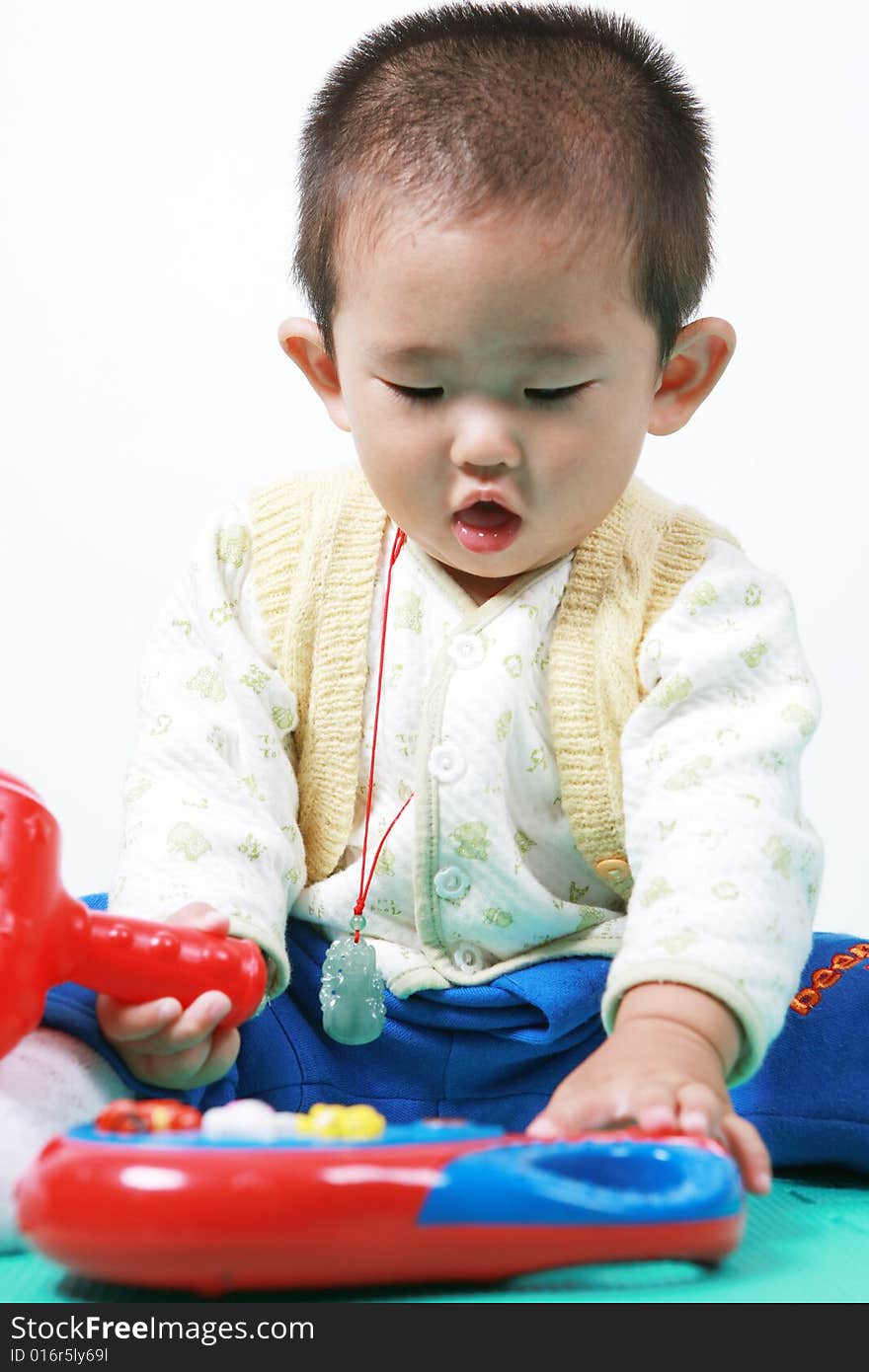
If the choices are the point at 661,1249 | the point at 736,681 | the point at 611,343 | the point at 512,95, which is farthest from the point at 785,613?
the point at 661,1249

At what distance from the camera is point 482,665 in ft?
3.17

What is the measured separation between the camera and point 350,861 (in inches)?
39.8

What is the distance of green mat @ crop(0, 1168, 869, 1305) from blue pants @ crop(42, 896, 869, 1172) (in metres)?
0.16

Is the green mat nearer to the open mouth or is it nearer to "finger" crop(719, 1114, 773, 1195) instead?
"finger" crop(719, 1114, 773, 1195)

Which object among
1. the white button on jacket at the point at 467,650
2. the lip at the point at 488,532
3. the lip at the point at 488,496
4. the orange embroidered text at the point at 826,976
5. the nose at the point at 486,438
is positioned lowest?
the orange embroidered text at the point at 826,976

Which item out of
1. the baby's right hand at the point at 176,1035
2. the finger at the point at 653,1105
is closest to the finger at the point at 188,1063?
the baby's right hand at the point at 176,1035

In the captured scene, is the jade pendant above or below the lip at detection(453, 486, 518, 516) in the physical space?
below

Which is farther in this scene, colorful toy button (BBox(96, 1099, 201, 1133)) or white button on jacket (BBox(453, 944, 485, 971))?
white button on jacket (BBox(453, 944, 485, 971))

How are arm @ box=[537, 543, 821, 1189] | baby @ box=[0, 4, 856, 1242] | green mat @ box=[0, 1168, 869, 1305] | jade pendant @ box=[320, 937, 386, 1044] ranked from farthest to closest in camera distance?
jade pendant @ box=[320, 937, 386, 1044] < baby @ box=[0, 4, 856, 1242] < arm @ box=[537, 543, 821, 1189] < green mat @ box=[0, 1168, 869, 1305]

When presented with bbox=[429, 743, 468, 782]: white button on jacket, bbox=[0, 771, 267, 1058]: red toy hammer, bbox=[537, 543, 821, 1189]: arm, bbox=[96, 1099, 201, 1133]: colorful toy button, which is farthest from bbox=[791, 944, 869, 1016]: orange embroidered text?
bbox=[96, 1099, 201, 1133]: colorful toy button

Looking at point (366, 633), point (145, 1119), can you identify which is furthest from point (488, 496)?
point (145, 1119)

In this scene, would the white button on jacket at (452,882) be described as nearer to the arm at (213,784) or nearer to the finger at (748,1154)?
the arm at (213,784)

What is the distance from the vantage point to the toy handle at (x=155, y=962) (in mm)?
750

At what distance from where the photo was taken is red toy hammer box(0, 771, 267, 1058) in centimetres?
70
